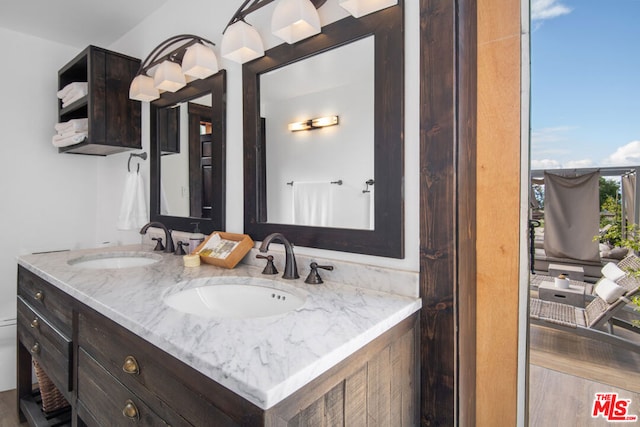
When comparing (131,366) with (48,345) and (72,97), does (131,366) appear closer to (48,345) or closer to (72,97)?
(48,345)

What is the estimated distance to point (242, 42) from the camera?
1392mm

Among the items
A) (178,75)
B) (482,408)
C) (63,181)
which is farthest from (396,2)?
(63,181)

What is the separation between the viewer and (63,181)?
8.73 feet

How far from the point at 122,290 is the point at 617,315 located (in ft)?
6.30

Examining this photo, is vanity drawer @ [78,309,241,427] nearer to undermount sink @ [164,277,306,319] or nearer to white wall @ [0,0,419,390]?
undermount sink @ [164,277,306,319]

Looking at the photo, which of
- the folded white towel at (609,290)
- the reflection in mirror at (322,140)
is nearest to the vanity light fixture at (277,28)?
the reflection in mirror at (322,140)

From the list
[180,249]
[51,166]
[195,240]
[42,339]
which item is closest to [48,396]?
[42,339]

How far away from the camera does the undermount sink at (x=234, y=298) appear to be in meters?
1.18

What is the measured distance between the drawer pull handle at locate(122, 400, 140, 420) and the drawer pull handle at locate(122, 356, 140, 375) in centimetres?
9

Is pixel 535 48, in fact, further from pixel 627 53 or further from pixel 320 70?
pixel 320 70

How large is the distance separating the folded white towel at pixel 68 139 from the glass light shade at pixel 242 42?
4.60 feet

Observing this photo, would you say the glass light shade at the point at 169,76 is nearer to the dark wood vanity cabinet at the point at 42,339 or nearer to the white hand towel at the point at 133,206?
the white hand towel at the point at 133,206

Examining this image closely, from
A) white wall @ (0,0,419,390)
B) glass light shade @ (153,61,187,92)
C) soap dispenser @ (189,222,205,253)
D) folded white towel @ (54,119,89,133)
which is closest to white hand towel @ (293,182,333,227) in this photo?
white wall @ (0,0,419,390)

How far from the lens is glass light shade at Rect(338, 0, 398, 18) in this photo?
42.8 inches
